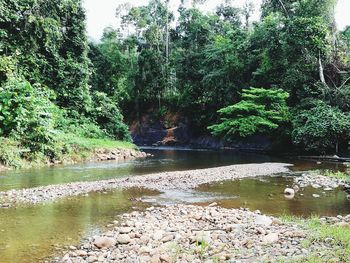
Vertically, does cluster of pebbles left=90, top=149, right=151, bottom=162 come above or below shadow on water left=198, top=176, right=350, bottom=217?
above

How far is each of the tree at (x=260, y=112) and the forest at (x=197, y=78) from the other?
86 millimetres

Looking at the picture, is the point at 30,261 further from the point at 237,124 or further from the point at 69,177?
the point at 237,124

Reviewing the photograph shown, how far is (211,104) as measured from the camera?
41188 millimetres

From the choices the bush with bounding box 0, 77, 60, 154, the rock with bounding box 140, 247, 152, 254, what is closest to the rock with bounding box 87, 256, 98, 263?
the rock with bounding box 140, 247, 152, 254

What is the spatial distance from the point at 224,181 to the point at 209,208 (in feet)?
19.1

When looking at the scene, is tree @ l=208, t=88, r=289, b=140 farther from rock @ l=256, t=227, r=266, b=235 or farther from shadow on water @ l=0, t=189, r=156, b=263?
rock @ l=256, t=227, r=266, b=235

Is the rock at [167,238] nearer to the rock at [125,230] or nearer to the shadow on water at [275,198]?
the rock at [125,230]

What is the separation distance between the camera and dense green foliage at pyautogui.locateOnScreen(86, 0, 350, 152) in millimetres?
28359

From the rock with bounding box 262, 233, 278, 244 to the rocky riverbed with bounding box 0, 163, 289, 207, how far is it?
6501 millimetres

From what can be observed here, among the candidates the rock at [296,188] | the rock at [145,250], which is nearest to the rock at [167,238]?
the rock at [145,250]

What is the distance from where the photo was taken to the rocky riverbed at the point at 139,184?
1066cm

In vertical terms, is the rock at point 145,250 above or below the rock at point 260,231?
below

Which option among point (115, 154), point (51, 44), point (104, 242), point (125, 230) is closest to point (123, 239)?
point (104, 242)

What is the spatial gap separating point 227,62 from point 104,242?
32252mm
